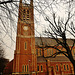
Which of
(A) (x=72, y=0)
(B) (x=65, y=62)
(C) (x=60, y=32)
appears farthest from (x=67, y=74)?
(A) (x=72, y=0)

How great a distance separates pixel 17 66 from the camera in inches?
732

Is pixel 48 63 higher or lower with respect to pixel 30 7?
lower

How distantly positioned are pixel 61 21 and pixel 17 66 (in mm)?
15331

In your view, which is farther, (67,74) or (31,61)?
(67,74)

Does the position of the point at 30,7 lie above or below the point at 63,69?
above

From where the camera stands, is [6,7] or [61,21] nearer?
[6,7]

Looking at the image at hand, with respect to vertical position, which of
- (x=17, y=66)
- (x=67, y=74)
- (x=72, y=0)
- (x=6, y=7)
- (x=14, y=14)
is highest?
(x=72, y=0)

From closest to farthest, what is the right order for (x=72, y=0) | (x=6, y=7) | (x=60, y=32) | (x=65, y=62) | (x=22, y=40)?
(x=6, y=7), (x=72, y=0), (x=60, y=32), (x=22, y=40), (x=65, y=62)

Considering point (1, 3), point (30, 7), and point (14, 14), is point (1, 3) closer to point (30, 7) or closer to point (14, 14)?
point (14, 14)

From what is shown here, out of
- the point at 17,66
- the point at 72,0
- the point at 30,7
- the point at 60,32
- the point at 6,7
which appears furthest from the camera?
the point at 17,66

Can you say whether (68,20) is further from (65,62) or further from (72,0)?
(65,62)

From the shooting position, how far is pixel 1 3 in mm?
3244

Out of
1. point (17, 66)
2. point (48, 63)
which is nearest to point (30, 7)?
point (17, 66)

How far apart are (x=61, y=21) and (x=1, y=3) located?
16.4 feet
